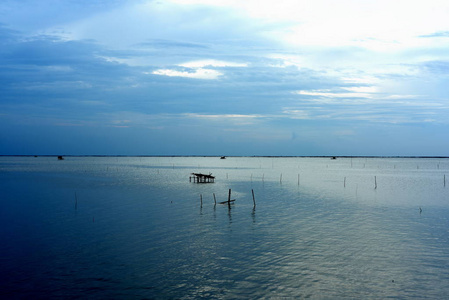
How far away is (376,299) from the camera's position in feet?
46.4

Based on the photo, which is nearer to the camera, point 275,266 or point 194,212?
point 275,266

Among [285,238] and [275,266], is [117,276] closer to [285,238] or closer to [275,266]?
[275,266]

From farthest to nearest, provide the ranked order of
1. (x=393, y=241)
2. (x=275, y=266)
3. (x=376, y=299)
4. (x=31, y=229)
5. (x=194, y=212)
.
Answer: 1. (x=194, y=212)
2. (x=31, y=229)
3. (x=393, y=241)
4. (x=275, y=266)
5. (x=376, y=299)

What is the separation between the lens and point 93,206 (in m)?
36.1

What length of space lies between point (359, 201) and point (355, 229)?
16.5m

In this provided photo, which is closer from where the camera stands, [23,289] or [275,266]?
[23,289]

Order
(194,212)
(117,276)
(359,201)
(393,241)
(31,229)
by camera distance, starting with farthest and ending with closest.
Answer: (359,201) → (194,212) → (31,229) → (393,241) → (117,276)

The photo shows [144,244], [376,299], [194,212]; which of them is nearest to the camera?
[376,299]

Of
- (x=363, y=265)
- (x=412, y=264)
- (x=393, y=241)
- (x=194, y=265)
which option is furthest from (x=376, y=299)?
(x=393, y=241)

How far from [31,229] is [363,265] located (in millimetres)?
21951

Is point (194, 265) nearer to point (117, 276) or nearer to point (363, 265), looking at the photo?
point (117, 276)

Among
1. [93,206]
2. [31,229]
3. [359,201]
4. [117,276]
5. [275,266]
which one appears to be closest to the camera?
[117,276]

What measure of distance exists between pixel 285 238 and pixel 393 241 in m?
6.89

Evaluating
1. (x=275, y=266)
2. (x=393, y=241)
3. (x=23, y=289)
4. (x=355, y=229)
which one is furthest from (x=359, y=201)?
(x=23, y=289)
